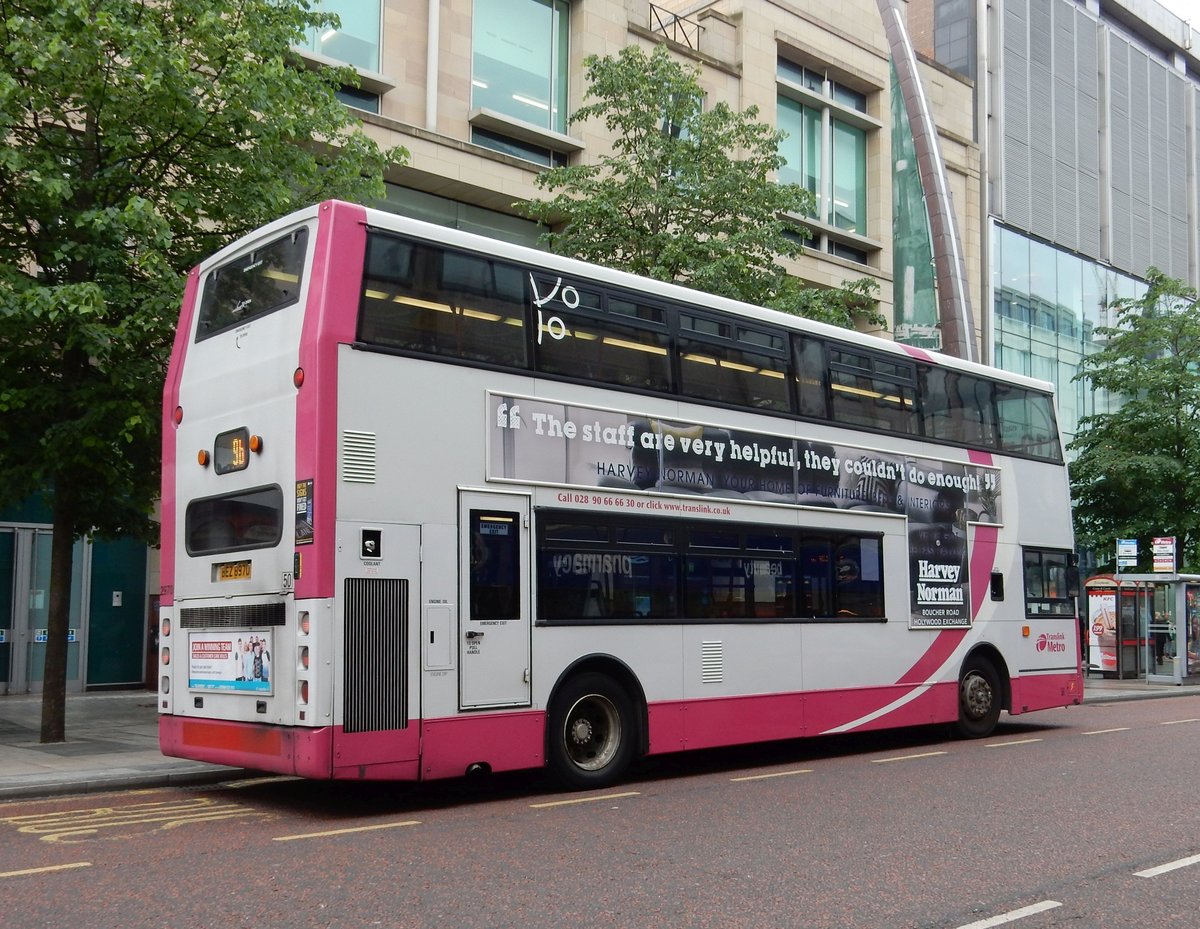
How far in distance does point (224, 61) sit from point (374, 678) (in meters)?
7.44

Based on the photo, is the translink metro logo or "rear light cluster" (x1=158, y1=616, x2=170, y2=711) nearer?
"rear light cluster" (x1=158, y1=616, x2=170, y2=711)

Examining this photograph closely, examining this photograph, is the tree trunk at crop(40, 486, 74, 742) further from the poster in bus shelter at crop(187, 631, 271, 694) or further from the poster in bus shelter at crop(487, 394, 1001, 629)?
the poster in bus shelter at crop(487, 394, 1001, 629)

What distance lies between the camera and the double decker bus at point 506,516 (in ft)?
30.4

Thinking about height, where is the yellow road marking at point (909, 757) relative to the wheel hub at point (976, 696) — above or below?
below

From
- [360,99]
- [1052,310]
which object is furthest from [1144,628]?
[360,99]

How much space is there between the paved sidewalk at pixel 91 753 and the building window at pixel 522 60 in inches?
524

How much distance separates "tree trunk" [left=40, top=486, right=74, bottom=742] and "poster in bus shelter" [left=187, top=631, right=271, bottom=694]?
401cm

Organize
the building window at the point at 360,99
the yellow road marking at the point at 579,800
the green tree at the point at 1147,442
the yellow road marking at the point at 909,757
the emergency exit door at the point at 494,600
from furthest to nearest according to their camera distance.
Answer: the green tree at the point at 1147,442, the building window at the point at 360,99, the yellow road marking at the point at 909,757, the emergency exit door at the point at 494,600, the yellow road marking at the point at 579,800

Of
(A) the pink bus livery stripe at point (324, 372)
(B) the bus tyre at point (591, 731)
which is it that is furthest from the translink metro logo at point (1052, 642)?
(A) the pink bus livery stripe at point (324, 372)

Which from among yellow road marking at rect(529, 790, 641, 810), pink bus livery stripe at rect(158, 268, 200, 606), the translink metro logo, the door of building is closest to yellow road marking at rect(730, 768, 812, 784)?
yellow road marking at rect(529, 790, 641, 810)

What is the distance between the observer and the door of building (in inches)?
748

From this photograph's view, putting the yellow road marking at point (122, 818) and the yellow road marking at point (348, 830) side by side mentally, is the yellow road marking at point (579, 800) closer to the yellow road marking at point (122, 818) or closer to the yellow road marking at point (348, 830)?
the yellow road marking at point (348, 830)

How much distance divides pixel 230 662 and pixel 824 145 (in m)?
27.5

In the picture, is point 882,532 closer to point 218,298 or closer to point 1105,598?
point 218,298
